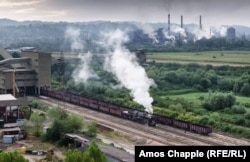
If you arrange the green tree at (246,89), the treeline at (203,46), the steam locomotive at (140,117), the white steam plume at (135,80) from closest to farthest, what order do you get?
the steam locomotive at (140,117) → the white steam plume at (135,80) → the green tree at (246,89) → the treeline at (203,46)

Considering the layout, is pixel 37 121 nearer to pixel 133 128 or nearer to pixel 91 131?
pixel 91 131

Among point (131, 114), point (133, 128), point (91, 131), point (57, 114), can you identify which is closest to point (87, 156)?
point (91, 131)

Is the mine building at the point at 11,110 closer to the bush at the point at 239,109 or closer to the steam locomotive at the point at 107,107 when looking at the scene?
the steam locomotive at the point at 107,107

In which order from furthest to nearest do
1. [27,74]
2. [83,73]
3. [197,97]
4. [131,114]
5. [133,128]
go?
[83,73], [27,74], [197,97], [131,114], [133,128]

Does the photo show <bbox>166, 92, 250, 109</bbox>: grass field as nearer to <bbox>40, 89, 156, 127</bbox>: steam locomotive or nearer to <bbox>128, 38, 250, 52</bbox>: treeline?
<bbox>40, 89, 156, 127</bbox>: steam locomotive

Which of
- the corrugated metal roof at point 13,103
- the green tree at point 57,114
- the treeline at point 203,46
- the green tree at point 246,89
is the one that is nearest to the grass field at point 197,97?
the green tree at point 246,89
